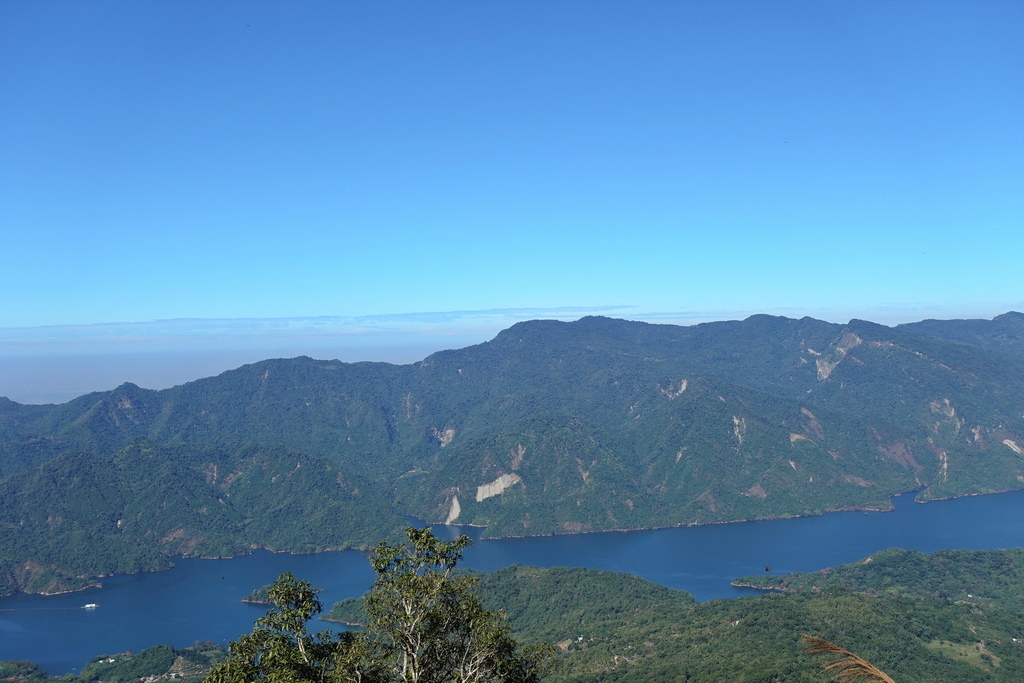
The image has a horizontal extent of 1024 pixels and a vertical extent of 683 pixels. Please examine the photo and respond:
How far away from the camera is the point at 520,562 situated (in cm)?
14412

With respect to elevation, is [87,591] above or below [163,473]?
below

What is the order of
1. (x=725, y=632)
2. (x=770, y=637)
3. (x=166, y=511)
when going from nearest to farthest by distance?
(x=770, y=637) < (x=725, y=632) < (x=166, y=511)

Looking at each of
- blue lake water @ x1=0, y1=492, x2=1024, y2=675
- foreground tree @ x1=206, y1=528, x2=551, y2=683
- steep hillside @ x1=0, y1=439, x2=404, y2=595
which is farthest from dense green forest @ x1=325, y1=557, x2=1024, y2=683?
steep hillside @ x1=0, y1=439, x2=404, y2=595

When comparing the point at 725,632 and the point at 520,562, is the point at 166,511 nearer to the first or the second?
the point at 520,562

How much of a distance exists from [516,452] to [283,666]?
176 m

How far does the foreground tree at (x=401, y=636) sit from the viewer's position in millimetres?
20547

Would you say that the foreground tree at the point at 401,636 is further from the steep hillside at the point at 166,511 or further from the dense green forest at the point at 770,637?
the steep hillside at the point at 166,511

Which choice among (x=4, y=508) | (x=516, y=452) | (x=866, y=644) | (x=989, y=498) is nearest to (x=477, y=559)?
(x=516, y=452)

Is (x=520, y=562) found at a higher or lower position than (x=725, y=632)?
lower

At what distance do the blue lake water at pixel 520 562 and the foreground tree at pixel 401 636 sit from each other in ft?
299

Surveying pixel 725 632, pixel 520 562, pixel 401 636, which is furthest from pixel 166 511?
pixel 401 636

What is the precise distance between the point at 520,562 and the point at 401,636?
127374 mm

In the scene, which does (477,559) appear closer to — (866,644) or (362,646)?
(866,644)

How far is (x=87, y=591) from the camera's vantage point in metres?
134
